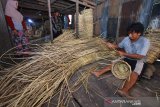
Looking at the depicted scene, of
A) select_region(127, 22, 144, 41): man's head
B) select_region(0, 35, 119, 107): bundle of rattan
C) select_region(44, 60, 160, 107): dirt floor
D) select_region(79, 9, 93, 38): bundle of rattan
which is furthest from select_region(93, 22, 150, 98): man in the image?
select_region(79, 9, 93, 38): bundle of rattan

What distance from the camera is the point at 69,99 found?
1768 mm

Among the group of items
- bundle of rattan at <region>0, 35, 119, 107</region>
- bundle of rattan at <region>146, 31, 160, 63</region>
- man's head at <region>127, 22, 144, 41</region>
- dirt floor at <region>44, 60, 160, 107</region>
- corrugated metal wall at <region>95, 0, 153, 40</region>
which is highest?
corrugated metal wall at <region>95, 0, 153, 40</region>

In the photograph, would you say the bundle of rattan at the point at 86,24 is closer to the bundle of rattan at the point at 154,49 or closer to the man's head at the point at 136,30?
the bundle of rattan at the point at 154,49

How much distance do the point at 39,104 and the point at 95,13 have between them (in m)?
4.80

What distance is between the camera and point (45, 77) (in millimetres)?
2018

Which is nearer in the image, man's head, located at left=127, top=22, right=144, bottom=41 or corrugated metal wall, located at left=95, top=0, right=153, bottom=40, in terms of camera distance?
man's head, located at left=127, top=22, right=144, bottom=41

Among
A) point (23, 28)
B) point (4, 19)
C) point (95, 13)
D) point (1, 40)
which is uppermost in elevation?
point (95, 13)

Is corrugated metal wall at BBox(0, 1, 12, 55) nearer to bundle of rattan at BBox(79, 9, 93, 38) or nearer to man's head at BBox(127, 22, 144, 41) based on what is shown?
man's head at BBox(127, 22, 144, 41)

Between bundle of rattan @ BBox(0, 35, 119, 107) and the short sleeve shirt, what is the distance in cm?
78

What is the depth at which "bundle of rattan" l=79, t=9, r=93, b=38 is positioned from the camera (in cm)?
521

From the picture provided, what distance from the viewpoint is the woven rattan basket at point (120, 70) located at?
2.14 meters

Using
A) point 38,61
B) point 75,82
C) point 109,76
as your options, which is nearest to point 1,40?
point 38,61

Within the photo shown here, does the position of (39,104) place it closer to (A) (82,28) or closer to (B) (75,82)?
(B) (75,82)

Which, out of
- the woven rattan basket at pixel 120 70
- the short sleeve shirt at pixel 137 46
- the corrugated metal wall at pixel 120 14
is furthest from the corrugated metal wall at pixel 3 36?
the corrugated metal wall at pixel 120 14
